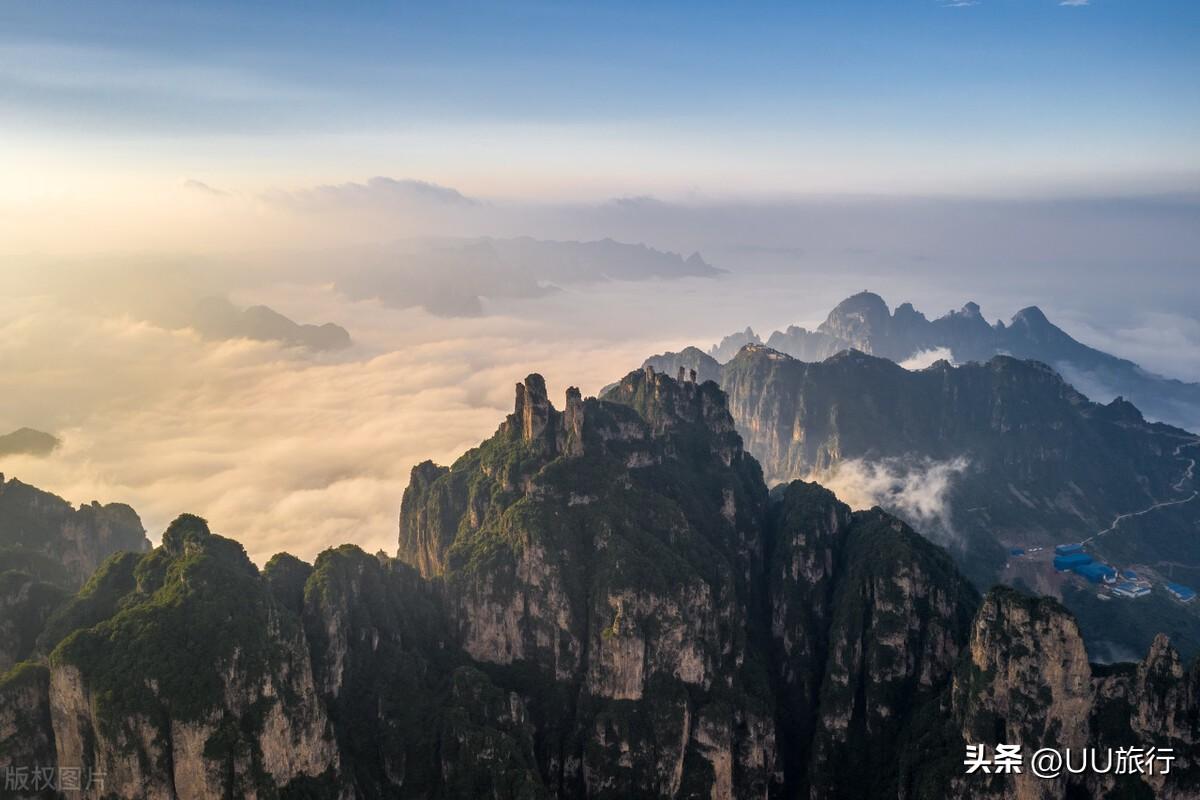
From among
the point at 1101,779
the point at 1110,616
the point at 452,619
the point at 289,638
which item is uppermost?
the point at 289,638

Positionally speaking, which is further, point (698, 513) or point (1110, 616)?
point (1110, 616)

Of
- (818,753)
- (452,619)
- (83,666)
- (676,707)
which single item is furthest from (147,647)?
(818,753)

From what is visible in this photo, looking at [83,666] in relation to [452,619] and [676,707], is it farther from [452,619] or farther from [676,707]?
[676,707]

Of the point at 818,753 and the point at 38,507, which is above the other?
the point at 38,507

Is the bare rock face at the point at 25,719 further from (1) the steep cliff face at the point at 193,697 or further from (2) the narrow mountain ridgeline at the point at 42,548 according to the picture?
(2) the narrow mountain ridgeline at the point at 42,548

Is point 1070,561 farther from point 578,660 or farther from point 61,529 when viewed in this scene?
point 61,529

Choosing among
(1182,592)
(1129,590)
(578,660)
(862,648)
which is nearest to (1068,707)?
(862,648)

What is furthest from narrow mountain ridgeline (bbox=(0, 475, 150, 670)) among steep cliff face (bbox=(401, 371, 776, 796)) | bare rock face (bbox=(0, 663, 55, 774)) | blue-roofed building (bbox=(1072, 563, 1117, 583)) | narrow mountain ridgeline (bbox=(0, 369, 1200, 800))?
blue-roofed building (bbox=(1072, 563, 1117, 583))
